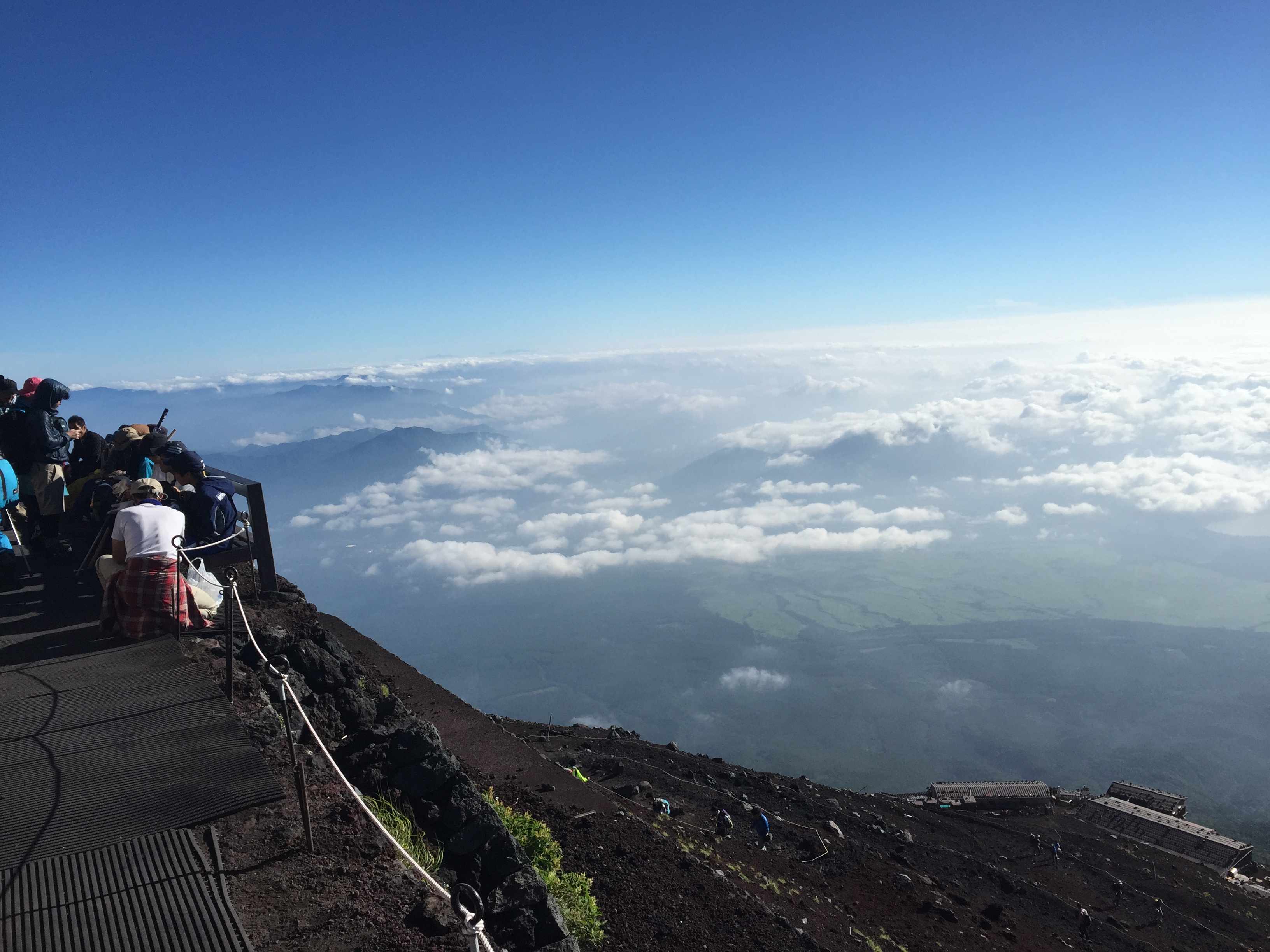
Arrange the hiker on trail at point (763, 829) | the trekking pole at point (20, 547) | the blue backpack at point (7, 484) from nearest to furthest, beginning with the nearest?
1. the blue backpack at point (7, 484)
2. the trekking pole at point (20, 547)
3. the hiker on trail at point (763, 829)

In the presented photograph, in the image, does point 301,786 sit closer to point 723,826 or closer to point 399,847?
point 399,847

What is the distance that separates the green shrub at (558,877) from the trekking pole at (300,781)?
6.19 ft

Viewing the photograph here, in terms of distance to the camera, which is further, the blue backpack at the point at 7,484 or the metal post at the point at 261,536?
the blue backpack at the point at 7,484

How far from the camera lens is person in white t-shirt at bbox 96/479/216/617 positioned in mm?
7074

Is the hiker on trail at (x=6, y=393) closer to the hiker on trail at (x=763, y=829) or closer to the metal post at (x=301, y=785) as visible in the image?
the metal post at (x=301, y=785)

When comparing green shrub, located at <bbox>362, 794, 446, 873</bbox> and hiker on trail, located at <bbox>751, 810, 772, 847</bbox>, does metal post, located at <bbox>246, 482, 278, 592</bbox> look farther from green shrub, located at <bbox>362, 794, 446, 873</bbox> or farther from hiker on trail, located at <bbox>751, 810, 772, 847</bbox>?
hiker on trail, located at <bbox>751, 810, 772, 847</bbox>

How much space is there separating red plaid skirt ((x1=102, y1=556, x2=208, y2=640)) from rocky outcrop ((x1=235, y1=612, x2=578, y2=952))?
0.79 meters

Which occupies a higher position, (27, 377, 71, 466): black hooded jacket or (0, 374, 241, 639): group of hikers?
(27, 377, 71, 466): black hooded jacket

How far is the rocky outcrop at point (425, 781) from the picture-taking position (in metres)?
4.99

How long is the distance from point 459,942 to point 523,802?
452cm

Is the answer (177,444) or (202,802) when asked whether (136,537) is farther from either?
(202,802)

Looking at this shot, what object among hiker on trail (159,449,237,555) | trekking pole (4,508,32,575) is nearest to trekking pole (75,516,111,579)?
trekking pole (4,508,32,575)

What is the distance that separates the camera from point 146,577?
7.23 meters

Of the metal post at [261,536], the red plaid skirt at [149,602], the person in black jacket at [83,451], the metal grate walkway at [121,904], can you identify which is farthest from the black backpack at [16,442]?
the metal grate walkway at [121,904]
